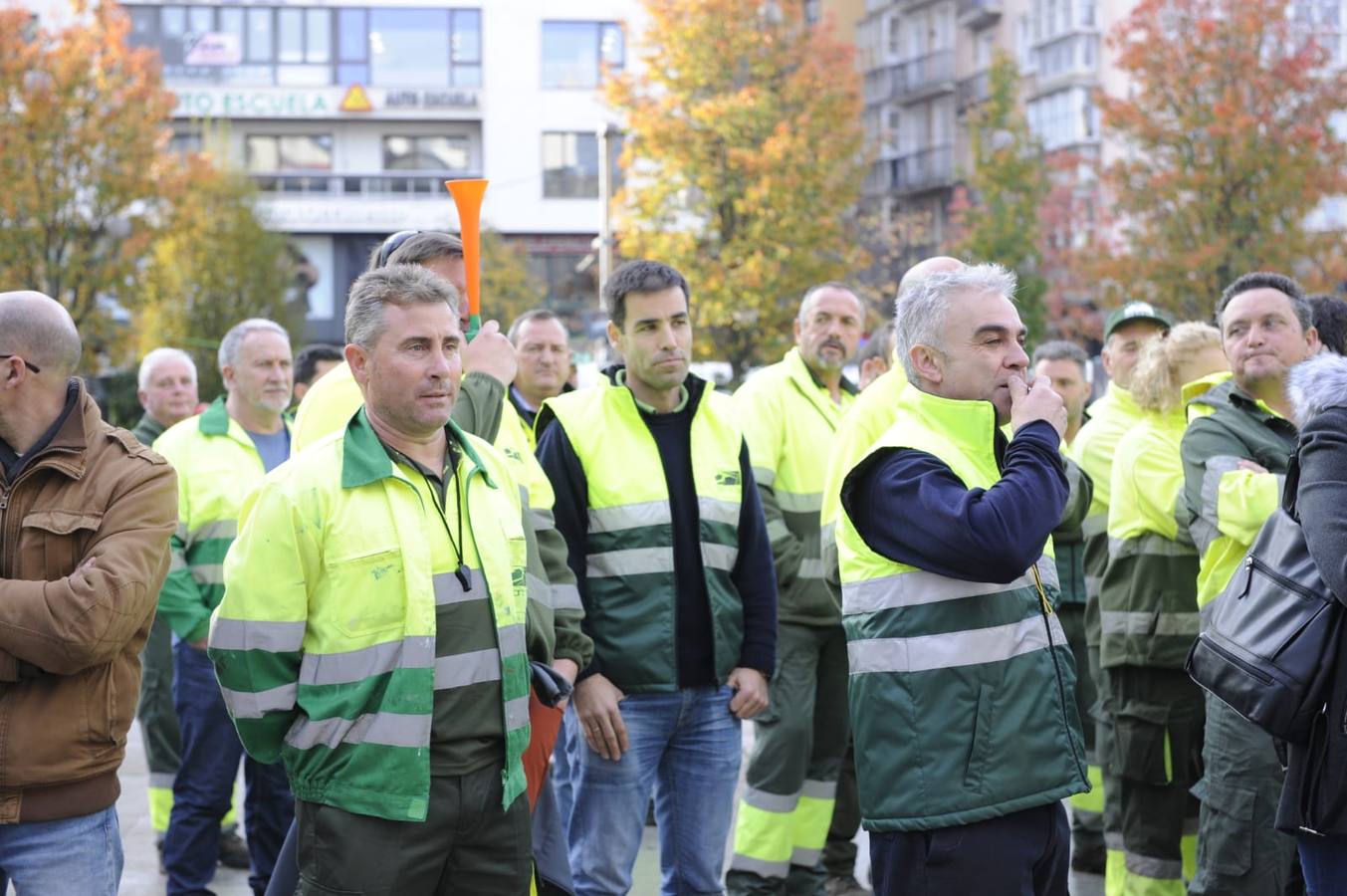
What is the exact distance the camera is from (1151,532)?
231 inches

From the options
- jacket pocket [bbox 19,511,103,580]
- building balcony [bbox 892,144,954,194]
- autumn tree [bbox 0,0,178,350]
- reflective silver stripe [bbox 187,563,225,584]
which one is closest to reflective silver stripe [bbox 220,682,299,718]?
jacket pocket [bbox 19,511,103,580]

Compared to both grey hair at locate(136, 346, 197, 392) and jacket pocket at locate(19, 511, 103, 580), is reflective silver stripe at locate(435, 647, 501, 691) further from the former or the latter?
grey hair at locate(136, 346, 197, 392)

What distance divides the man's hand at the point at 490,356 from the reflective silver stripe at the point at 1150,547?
2591mm

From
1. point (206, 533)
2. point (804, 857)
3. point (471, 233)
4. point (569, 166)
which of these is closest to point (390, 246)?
point (471, 233)

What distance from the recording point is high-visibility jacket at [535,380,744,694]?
5.02 m

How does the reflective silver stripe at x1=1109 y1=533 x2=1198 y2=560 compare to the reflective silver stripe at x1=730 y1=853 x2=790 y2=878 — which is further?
the reflective silver stripe at x1=730 y1=853 x2=790 y2=878

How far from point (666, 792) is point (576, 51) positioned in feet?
142

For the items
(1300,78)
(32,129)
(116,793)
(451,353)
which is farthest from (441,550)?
(32,129)

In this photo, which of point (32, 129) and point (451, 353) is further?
point (32, 129)

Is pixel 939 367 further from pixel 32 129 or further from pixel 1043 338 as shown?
pixel 1043 338

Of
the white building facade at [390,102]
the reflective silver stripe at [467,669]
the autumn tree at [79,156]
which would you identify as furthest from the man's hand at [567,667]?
the white building facade at [390,102]

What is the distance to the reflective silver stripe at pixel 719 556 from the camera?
509 cm

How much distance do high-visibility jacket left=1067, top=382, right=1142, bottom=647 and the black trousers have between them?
3.34m

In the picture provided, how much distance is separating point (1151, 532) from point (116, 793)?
148 inches
